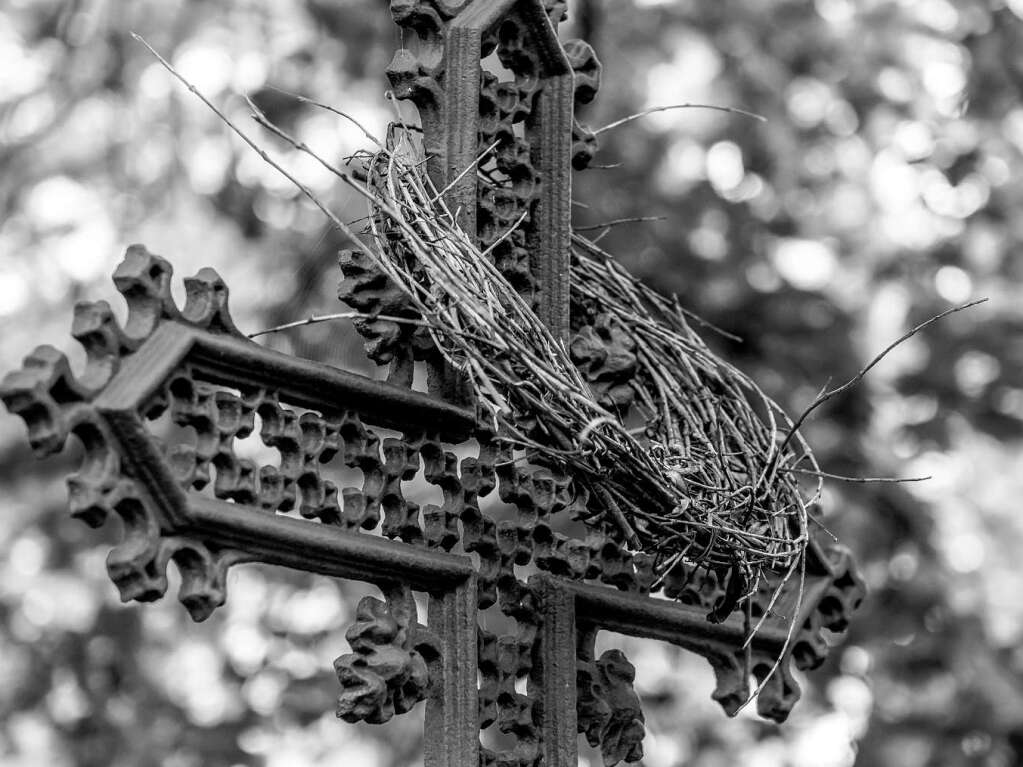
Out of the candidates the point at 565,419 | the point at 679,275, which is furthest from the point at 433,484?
the point at 679,275

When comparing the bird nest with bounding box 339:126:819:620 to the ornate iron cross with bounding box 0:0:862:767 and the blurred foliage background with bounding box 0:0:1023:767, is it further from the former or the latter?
the blurred foliage background with bounding box 0:0:1023:767

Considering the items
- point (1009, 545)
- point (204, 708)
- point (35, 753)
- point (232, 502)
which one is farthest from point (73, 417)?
point (1009, 545)

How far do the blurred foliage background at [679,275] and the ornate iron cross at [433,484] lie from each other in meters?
2.02

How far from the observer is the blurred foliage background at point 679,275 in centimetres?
403

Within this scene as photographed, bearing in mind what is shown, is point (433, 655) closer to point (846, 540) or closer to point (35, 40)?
point (846, 540)

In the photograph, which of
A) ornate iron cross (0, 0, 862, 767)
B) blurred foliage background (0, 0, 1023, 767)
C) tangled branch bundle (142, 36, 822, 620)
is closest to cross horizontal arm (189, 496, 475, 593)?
ornate iron cross (0, 0, 862, 767)

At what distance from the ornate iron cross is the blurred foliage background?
2.02 meters

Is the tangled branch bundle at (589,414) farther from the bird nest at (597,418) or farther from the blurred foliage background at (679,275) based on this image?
the blurred foliage background at (679,275)

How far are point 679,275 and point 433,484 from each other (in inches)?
105

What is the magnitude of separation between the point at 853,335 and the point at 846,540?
1.69ft

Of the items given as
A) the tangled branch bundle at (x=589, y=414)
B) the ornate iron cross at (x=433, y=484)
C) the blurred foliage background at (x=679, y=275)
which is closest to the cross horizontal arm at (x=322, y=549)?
the ornate iron cross at (x=433, y=484)

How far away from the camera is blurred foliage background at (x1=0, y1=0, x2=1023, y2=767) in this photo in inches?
159

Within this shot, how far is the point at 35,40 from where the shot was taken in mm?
4430

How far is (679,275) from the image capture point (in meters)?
4.08
